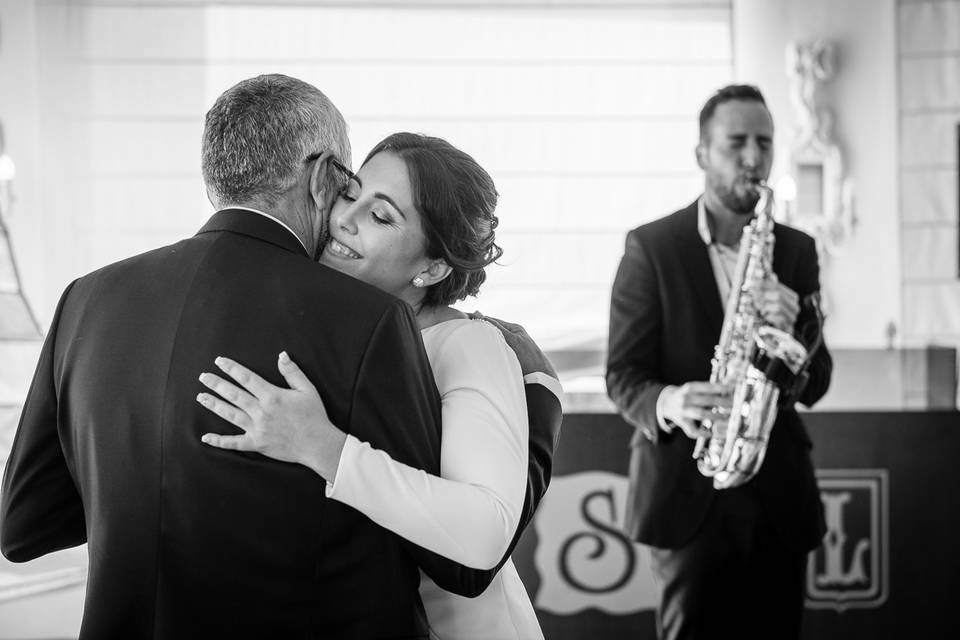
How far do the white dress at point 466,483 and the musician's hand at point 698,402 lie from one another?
1183mm

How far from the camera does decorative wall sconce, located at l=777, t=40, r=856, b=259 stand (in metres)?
5.30

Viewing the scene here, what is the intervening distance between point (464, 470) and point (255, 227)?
0.42m

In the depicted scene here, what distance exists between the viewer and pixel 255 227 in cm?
136

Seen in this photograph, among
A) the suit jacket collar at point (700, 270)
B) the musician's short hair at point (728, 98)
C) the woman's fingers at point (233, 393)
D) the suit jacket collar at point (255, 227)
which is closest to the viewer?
the woman's fingers at point (233, 393)

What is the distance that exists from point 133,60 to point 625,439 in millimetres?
3388

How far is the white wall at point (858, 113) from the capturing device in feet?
17.6

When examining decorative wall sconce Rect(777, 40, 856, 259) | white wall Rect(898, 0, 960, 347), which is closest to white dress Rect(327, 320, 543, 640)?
decorative wall sconce Rect(777, 40, 856, 259)

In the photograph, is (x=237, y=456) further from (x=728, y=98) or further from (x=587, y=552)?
(x=587, y=552)

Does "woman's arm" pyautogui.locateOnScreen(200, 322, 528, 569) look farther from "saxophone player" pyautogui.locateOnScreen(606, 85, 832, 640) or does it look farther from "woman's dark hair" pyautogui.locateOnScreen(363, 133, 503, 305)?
"saxophone player" pyautogui.locateOnScreen(606, 85, 832, 640)

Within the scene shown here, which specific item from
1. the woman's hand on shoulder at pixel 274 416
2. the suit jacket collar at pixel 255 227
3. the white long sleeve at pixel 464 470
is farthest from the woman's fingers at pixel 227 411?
the suit jacket collar at pixel 255 227

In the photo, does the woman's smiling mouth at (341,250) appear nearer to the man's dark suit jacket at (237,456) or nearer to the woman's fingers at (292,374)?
the man's dark suit jacket at (237,456)

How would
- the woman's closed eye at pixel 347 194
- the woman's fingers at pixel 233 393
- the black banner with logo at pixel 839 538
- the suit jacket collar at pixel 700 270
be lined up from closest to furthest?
the woman's fingers at pixel 233 393, the woman's closed eye at pixel 347 194, the suit jacket collar at pixel 700 270, the black banner with logo at pixel 839 538

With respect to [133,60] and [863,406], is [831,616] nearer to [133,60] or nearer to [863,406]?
[863,406]

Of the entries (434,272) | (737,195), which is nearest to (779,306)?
(737,195)
